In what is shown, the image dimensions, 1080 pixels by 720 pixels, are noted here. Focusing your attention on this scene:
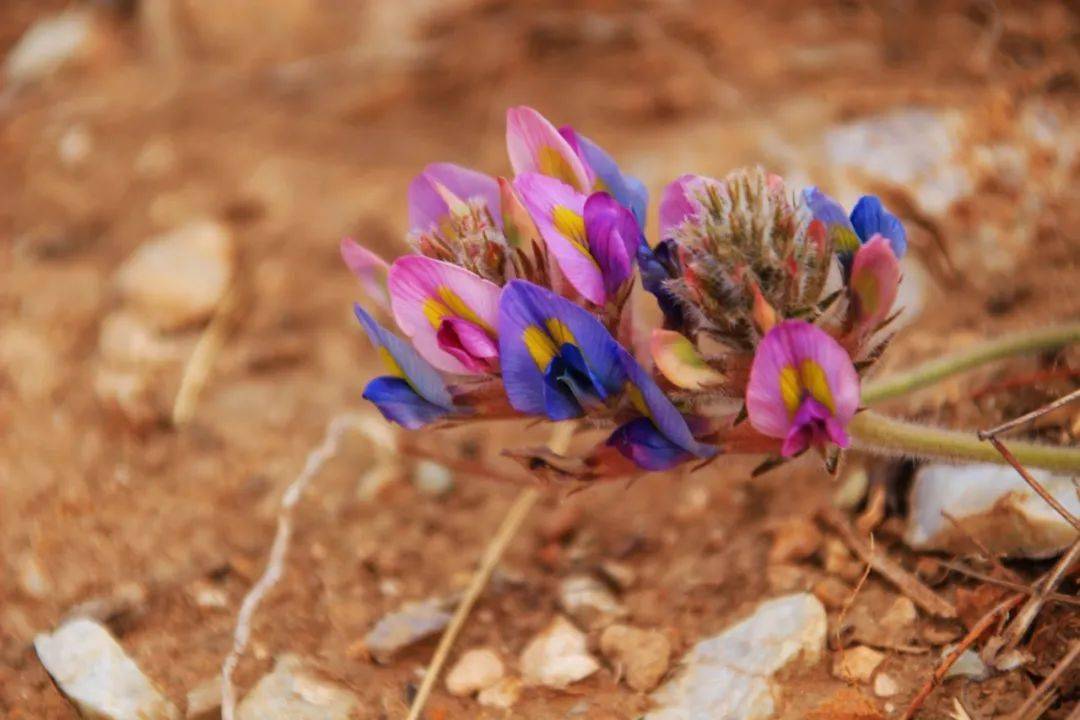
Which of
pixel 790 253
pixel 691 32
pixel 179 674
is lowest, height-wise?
pixel 179 674

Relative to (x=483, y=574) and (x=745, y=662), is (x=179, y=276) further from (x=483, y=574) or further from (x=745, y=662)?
(x=745, y=662)

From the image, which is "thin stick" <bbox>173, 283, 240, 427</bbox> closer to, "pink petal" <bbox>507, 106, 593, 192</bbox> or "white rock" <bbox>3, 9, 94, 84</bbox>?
"white rock" <bbox>3, 9, 94, 84</bbox>

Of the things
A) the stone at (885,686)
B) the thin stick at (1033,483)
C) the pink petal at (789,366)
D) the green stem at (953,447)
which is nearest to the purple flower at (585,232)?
the pink petal at (789,366)

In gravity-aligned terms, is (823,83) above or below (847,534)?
above

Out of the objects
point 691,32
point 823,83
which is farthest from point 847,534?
point 691,32

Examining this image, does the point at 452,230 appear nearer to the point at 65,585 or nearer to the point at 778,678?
the point at 778,678
